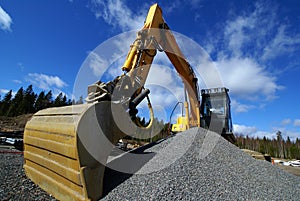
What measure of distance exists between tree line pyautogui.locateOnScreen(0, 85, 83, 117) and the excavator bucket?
3079 cm

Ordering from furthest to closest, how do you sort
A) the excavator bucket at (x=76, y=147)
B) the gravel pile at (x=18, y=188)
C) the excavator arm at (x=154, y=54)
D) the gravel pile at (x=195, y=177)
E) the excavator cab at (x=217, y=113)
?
the excavator cab at (x=217, y=113) < the excavator arm at (x=154, y=54) < the gravel pile at (x=18, y=188) < the gravel pile at (x=195, y=177) < the excavator bucket at (x=76, y=147)

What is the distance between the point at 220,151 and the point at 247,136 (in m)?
20.5

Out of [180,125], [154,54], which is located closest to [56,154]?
[154,54]

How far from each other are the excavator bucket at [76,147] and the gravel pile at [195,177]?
0.40 meters

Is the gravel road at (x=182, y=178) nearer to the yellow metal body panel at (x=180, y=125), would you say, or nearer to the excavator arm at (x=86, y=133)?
the excavator arm at (x=86, y=133)

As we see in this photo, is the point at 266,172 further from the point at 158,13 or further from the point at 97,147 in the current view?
the point at 158,13

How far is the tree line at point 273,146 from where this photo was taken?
18.0 meters

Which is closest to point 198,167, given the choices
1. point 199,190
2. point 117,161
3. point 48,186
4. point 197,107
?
point 199,190

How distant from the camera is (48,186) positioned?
8.68 feet

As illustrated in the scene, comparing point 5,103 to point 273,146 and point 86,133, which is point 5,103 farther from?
point 273,146

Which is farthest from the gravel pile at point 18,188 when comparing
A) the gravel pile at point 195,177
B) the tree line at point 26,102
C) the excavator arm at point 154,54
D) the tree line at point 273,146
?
the tree line at point 26,102

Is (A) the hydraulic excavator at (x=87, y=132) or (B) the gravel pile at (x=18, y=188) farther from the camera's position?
(B) the gravel pile at (x=18, y=188)

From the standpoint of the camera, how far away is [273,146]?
64.7ft

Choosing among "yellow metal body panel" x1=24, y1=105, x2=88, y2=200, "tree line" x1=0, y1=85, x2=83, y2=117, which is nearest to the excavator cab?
"yellow metal body panel" x1=24, y1=105, x2=88, y2=200
